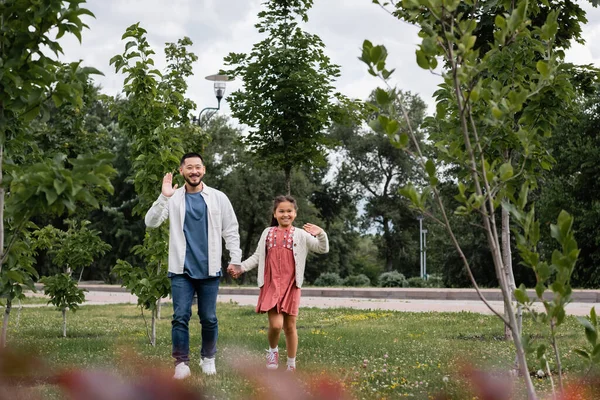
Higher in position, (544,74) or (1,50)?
(1,50)

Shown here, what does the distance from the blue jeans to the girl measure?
0.43m

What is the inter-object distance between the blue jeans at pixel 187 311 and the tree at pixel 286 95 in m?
6.77

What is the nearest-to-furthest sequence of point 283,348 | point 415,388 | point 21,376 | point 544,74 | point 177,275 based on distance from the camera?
point 21,376 → point 544,74 → point 415,388 → point 177,275 → point 283,348

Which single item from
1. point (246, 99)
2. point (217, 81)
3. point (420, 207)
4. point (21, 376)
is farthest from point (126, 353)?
point (217, 81)

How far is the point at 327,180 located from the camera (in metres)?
52.1

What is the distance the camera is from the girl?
6.62 meters

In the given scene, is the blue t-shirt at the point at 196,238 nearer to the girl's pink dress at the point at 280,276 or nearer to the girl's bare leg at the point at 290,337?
the girl's pink dress at the point at 280,276

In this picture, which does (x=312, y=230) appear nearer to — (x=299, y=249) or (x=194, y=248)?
(x=299, y=249)

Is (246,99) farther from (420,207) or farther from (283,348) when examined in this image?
(420,207)

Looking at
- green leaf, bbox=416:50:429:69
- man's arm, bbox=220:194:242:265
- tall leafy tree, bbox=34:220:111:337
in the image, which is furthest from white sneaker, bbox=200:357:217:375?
tall leafy tree, bbox=34:220:111:337

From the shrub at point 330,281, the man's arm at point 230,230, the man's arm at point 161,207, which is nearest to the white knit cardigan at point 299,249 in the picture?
the man's arm at point 230,230

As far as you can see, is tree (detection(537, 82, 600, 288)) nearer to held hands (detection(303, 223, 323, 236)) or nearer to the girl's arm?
the girl's arm

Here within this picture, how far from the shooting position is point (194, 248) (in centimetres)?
609

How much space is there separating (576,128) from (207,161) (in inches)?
772
